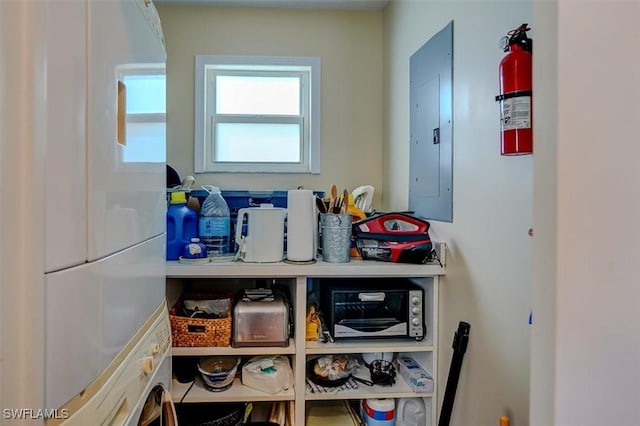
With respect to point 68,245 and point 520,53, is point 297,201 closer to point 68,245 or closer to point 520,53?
point 520,53

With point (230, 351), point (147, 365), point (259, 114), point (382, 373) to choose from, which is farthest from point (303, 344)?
point (259, 114)

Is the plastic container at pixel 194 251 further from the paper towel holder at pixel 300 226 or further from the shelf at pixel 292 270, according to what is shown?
the paper towel holder at pixel 300 226

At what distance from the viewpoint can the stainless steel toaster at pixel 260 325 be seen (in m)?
1.58

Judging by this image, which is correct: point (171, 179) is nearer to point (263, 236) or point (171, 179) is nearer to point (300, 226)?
point (263, 236)

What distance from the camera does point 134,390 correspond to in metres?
0.78

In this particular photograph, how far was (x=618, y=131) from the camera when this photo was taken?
0.65 metres

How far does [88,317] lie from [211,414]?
1292mm

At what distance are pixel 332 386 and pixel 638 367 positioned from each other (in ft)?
3.87

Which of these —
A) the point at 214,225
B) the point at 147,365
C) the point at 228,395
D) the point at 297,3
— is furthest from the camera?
the point at 297,3

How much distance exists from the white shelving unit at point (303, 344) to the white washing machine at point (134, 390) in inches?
15.6

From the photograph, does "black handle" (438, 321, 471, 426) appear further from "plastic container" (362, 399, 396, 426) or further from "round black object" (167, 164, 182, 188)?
"round black object" (167, 164, 182, 188)

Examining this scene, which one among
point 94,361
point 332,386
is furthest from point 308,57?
point 94,361

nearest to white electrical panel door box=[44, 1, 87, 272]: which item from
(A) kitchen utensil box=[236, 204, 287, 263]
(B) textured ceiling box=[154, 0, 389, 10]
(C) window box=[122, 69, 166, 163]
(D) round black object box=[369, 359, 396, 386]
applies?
(C) window box=[122, 69, 166, 163]

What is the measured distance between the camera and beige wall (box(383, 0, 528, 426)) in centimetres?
112
